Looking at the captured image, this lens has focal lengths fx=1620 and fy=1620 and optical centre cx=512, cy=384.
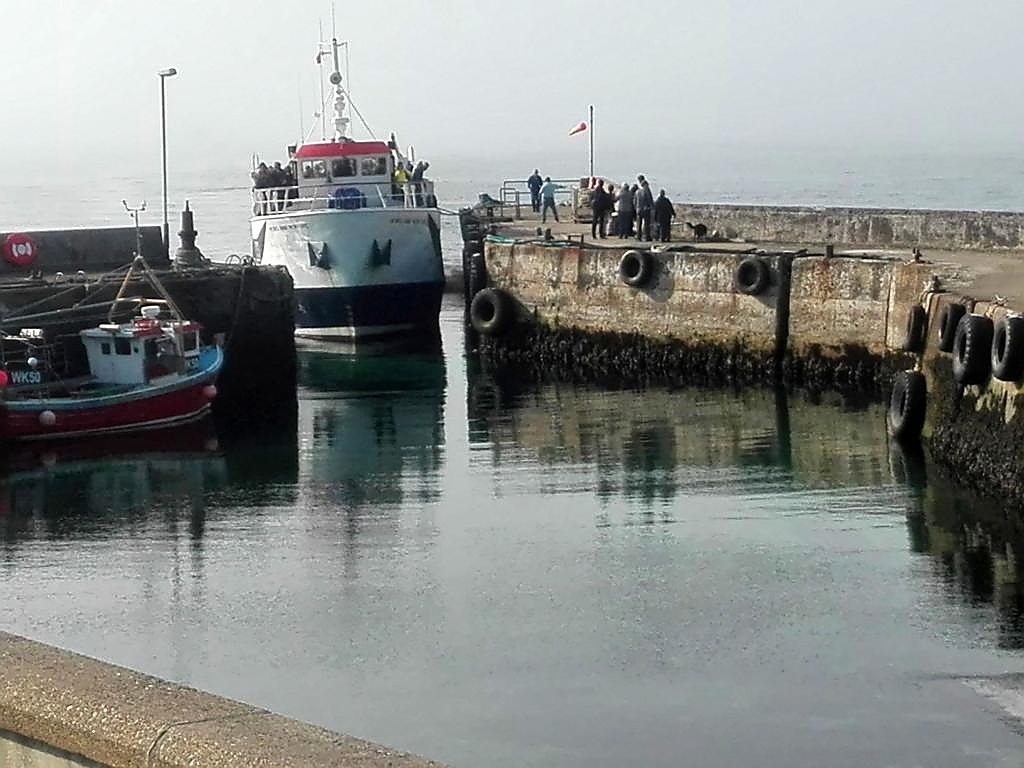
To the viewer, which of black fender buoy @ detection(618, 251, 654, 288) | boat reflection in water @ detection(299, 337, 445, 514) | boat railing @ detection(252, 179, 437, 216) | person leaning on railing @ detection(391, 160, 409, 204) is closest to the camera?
boat reflection in water @ detection(299, 337, 445, 514)

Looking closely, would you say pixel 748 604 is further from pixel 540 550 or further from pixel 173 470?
pixel 173 470

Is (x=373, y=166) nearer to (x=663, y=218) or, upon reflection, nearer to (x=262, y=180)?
(x=262, y=180)

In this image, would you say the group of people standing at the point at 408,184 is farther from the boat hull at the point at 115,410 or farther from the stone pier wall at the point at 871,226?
the boat hull at the point at 115,410

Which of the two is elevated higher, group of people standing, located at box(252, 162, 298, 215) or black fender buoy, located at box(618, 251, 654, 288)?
group of people standing, located at box(252, 162, 298, 215)

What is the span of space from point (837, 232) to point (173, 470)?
15.9 metres

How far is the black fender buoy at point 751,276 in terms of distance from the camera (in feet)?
86.2

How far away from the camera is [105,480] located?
20.3 metres

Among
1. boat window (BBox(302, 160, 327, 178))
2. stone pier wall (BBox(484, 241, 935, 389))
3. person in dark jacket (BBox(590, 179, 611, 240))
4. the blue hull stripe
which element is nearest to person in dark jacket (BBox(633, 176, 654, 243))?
person in dark jacket (BBox(590, 179, 611, 240))

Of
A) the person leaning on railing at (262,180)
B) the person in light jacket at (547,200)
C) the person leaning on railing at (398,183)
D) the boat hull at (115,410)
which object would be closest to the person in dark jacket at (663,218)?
the person leaning on railing at (398,183)

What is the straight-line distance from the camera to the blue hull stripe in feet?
105

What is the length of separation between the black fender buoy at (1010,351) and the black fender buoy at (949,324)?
2.02m

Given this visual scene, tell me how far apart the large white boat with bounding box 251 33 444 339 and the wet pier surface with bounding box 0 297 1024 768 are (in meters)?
7.78

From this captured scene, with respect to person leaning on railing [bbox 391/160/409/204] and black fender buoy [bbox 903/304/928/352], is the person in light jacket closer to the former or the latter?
person leaning on railing [bbox 391/160/409/204]

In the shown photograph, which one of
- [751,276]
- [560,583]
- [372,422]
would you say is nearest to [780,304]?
[751,276]
